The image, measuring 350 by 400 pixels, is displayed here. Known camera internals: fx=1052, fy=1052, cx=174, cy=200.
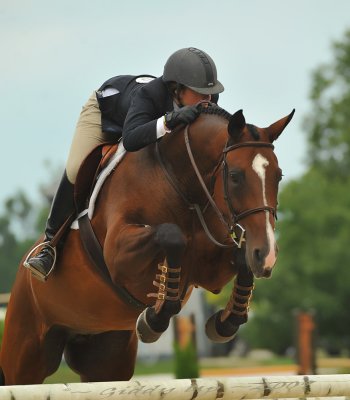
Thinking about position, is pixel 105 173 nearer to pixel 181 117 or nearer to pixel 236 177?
pixel 181 117

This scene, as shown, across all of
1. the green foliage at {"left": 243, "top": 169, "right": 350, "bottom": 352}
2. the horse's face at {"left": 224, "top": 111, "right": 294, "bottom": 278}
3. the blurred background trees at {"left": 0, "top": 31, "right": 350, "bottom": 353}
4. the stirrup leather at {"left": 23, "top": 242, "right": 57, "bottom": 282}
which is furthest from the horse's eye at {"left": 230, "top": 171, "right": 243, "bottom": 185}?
the green foliage at {"left": 243, "top": 169, "right": 350, "bottom": 352}

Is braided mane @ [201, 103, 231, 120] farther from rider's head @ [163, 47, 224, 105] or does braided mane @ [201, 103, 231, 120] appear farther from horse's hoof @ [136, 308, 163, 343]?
horse's hoof @ [136, 308, 163, 343]

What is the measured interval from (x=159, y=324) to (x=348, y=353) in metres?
34.7

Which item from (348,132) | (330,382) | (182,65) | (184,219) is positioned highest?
(348,132)

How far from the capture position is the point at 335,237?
42719 mm

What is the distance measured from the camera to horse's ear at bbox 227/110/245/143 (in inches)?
223

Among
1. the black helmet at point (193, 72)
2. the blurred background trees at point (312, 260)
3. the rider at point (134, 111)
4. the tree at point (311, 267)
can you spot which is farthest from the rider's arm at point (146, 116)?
the tree at point (311, 267)

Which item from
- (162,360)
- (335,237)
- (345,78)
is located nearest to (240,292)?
(162,360)

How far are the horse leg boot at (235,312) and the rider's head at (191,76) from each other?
41.3 inches

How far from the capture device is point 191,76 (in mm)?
6059

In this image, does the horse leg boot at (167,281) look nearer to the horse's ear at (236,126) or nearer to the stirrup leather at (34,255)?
the horse's ear at (236,126)

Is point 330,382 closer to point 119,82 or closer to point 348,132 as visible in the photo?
point 119,82

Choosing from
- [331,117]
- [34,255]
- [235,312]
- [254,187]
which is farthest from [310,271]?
[254,187]

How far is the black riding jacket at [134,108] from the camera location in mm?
6012
